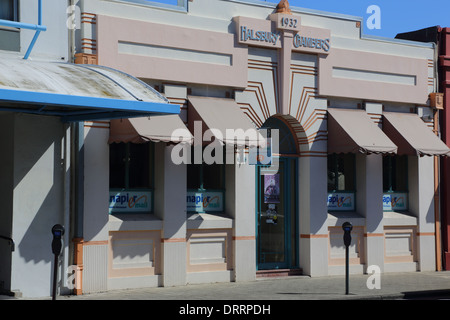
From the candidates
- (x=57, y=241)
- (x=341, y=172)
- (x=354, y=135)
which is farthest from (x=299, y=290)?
(x=57, y=241)

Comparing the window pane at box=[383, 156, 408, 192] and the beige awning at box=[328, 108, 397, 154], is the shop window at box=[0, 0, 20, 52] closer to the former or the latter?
the beige awning at box=[328, 108, 397, 154]

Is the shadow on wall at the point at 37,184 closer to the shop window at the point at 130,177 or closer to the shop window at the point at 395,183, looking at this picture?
the shop window at the point at 130,177

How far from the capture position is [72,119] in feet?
46.8

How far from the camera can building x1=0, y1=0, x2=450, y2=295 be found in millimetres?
14727

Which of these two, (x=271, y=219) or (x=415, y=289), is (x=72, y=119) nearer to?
(x=271, y=219)

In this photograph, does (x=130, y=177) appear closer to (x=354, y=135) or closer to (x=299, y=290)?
A: (x=299, y=290)

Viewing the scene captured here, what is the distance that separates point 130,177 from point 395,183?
7.65 metres

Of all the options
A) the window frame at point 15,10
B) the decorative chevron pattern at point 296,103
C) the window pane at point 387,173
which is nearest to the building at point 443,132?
the window pane at point 387,173

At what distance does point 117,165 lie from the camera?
15617 mm

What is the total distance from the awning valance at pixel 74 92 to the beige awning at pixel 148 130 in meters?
0.54

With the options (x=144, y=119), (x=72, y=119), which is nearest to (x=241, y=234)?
(x=144, y=119)

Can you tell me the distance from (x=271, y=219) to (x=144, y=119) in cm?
449
